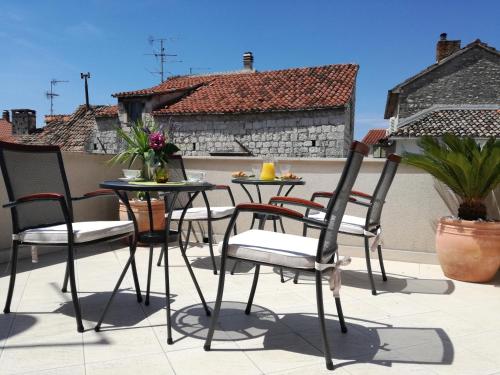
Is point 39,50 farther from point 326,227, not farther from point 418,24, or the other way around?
point 326,227

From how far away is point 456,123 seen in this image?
15.3 m

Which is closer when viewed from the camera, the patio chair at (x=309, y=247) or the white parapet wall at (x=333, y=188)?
the patio chair at (x=309, y=247)

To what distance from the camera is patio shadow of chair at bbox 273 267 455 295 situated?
296 centimetres

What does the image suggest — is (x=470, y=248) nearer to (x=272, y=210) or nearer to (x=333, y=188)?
(x=333, y=188)

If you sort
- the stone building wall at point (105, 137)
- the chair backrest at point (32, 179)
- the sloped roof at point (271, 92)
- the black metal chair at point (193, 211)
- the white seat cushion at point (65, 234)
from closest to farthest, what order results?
the white seat cushion at point (65, 234)
the chair backrest at point (32, 179)
the black metal chair at point (193, 211)
the sloped roof at point (271, 92)
the stone building wall at point (105, 137)

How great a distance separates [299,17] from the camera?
32.3 ft

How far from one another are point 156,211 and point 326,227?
3.10 metres

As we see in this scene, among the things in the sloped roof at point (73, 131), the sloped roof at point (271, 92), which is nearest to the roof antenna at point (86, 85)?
the sloped roof at point (73, 131)

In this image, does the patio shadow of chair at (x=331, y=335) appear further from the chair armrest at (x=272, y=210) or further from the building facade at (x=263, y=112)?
the building facade at (x=263, y=112)

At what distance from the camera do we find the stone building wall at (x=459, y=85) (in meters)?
16.4

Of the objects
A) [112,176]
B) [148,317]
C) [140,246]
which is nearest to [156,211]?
[140,246]

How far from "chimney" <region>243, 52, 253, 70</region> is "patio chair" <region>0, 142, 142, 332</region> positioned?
18.0m

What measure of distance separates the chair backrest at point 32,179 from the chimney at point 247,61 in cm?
1799

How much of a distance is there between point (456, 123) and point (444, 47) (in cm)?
520
